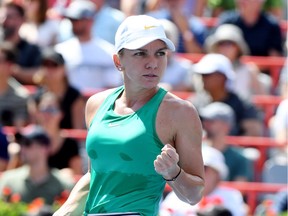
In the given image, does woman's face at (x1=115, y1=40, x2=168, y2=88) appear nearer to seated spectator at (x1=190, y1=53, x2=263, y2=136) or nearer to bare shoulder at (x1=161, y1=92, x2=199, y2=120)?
bare shoulder at (x1=161, y1=92, x2=199, y2=120)

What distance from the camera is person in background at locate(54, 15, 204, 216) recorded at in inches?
193

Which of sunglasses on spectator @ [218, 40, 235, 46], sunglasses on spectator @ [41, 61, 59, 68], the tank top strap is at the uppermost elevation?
the tank top strap

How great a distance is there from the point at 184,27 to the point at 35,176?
307 cm

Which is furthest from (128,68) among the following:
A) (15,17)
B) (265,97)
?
(15,17)

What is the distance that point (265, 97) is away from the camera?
10555 millimetres

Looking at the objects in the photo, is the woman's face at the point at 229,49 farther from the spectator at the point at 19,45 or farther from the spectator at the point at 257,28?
the spectator at the point at 19,45

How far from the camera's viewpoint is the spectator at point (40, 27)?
1153cm

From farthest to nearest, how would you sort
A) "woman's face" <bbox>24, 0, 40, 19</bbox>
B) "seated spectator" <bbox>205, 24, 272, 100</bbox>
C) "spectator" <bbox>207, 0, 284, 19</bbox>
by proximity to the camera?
"spectator" <bbox>207, 0, 284, 19</bbox> < "woman's face" <bbox>24, 0, 40, 19</bbox> < "seated spectator" <bbox>205, 24, 272, 100</bbox>

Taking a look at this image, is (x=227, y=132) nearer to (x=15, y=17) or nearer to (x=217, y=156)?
(x=217, y=156)

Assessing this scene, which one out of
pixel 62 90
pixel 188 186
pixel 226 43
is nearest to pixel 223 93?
pixel 226 43

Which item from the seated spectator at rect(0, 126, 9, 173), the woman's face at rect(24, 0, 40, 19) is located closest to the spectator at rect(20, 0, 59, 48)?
the woman's face at rect(24, 0, 40, 19)

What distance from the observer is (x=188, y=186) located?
4.82 meters

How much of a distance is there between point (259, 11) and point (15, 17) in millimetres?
2497

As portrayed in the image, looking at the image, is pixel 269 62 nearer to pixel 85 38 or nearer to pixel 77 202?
pixel 85 38
